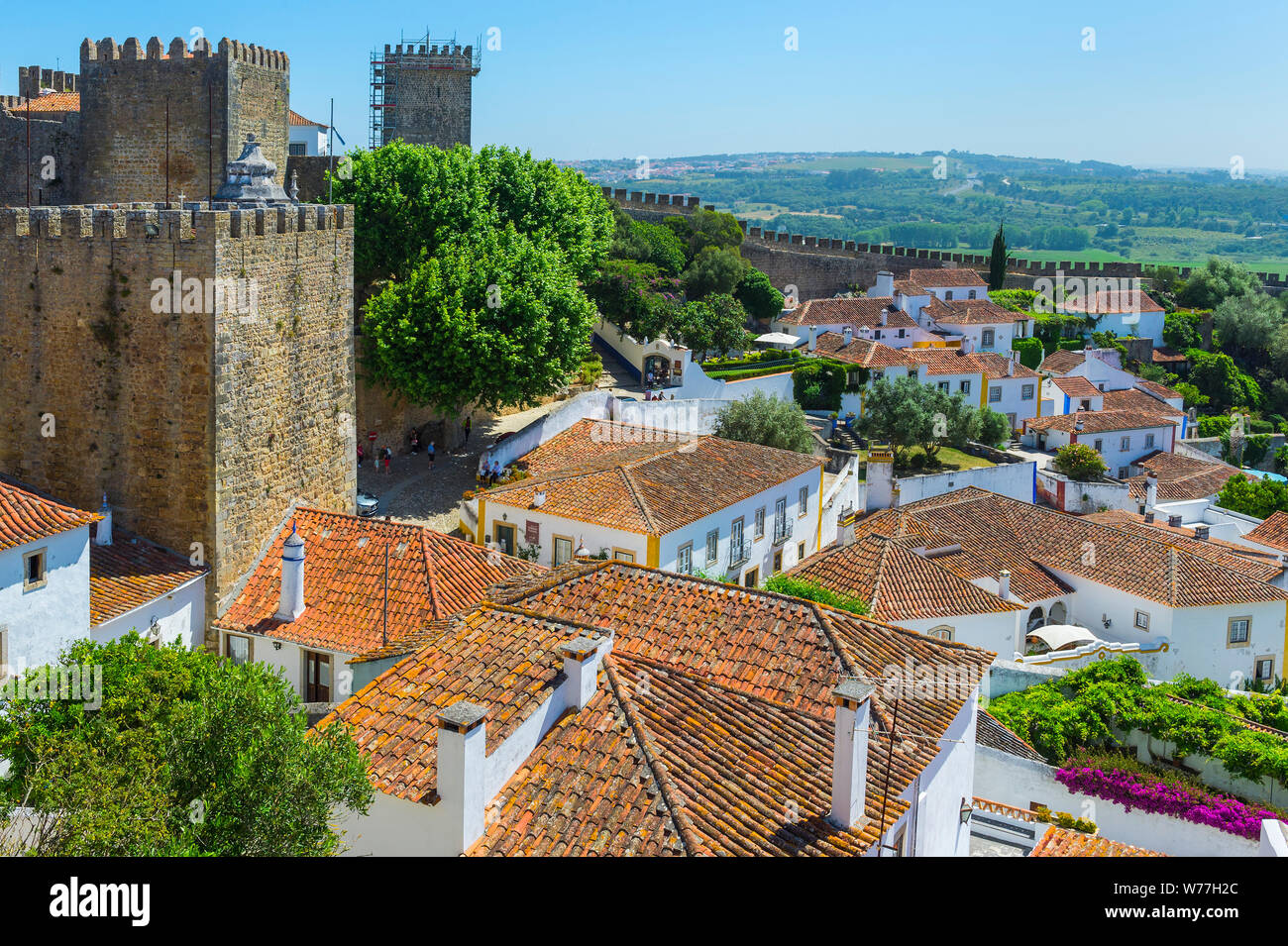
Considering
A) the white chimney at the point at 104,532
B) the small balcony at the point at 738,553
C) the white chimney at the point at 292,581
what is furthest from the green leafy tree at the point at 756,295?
the white chimney at the point at 104,532

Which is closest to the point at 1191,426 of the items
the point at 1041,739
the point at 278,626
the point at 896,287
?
the point at 896,287

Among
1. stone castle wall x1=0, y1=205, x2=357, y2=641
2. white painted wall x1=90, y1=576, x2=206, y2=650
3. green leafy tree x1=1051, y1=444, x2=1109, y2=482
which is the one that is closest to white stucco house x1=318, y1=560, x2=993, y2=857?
white painted wall x1=90, y1=576, x2=206, y2=650

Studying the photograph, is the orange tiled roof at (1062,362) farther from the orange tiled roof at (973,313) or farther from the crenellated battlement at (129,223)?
the crenellated battlement at (129,223)

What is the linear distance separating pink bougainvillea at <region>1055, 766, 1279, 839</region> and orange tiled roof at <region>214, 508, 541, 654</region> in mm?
7687

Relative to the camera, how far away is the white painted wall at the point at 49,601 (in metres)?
14.0

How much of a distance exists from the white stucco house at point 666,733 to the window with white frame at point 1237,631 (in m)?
15.2

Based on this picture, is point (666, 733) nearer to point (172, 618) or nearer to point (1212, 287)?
point (172, 618)

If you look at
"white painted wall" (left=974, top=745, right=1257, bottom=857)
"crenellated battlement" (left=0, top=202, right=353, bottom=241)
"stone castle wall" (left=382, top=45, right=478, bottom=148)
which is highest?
"stone castle wall" (left=382, top=45, right=478, bottom=148)

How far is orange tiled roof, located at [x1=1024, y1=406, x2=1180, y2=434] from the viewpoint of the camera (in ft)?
152

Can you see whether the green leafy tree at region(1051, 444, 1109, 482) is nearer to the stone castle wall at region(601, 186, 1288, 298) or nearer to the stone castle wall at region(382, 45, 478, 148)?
the stone castle wall at region(601, 186, 1288, 298)

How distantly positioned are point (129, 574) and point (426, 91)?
30.2 meters

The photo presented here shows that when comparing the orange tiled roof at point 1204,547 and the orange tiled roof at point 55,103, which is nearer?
the orange tiled roof at point 1204,547

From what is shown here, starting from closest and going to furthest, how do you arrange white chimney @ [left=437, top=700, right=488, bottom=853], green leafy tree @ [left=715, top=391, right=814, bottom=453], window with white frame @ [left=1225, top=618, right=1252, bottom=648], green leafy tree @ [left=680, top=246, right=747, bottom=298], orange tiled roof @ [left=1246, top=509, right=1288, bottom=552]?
white chimney @ [left=437, top=700, right=488, bottom=853] < window with white frame @ [left=1225, top=618, right=1252, bottom=648] < green leafy tree @ [left=715, top=391, right=814, bottom=453] < orange tiled roof @ [left=1246, top=509, right=1288, bottom=552] < green leafy tree @ [left=680, top=246, right=747, bottom=298]
